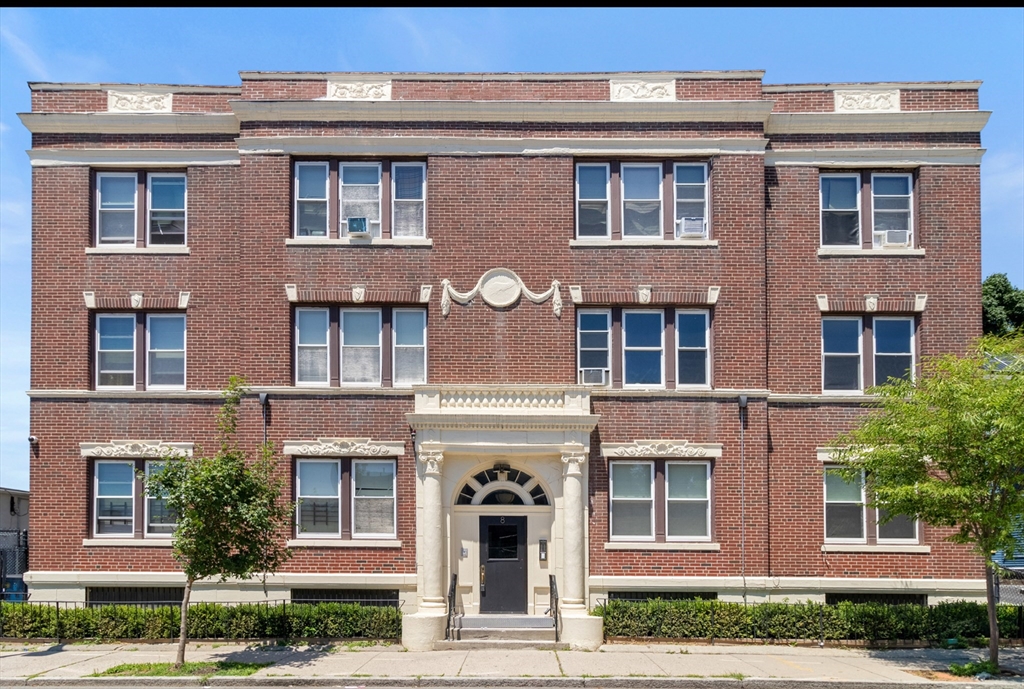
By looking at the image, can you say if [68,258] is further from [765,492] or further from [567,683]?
[765,492]

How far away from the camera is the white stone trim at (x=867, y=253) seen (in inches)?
859

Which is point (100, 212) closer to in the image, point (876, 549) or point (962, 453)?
point (962, 453)

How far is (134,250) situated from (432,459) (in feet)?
27.3

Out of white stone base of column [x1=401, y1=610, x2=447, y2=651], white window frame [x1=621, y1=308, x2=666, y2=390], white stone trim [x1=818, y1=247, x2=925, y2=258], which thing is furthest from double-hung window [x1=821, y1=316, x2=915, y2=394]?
white stone base of column [x1=401, y1=610, x2=447, y2=651]

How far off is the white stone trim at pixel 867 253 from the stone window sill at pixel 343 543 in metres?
11.4

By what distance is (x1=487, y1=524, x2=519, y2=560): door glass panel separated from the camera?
21.3 meters

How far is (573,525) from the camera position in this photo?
20328 mm

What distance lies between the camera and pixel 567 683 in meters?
16.0

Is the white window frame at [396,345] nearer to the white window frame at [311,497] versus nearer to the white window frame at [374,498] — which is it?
the white window frame at [374,498]

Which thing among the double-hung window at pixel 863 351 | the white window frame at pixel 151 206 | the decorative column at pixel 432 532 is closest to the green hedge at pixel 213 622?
the decorative column at pixel 432 532

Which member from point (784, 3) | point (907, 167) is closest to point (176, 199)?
point (907, 167)

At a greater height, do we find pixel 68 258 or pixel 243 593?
pixel 68 258

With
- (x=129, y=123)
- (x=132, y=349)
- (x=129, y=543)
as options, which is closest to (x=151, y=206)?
(x=129, y=123)

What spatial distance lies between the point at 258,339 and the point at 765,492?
11.4 metres
